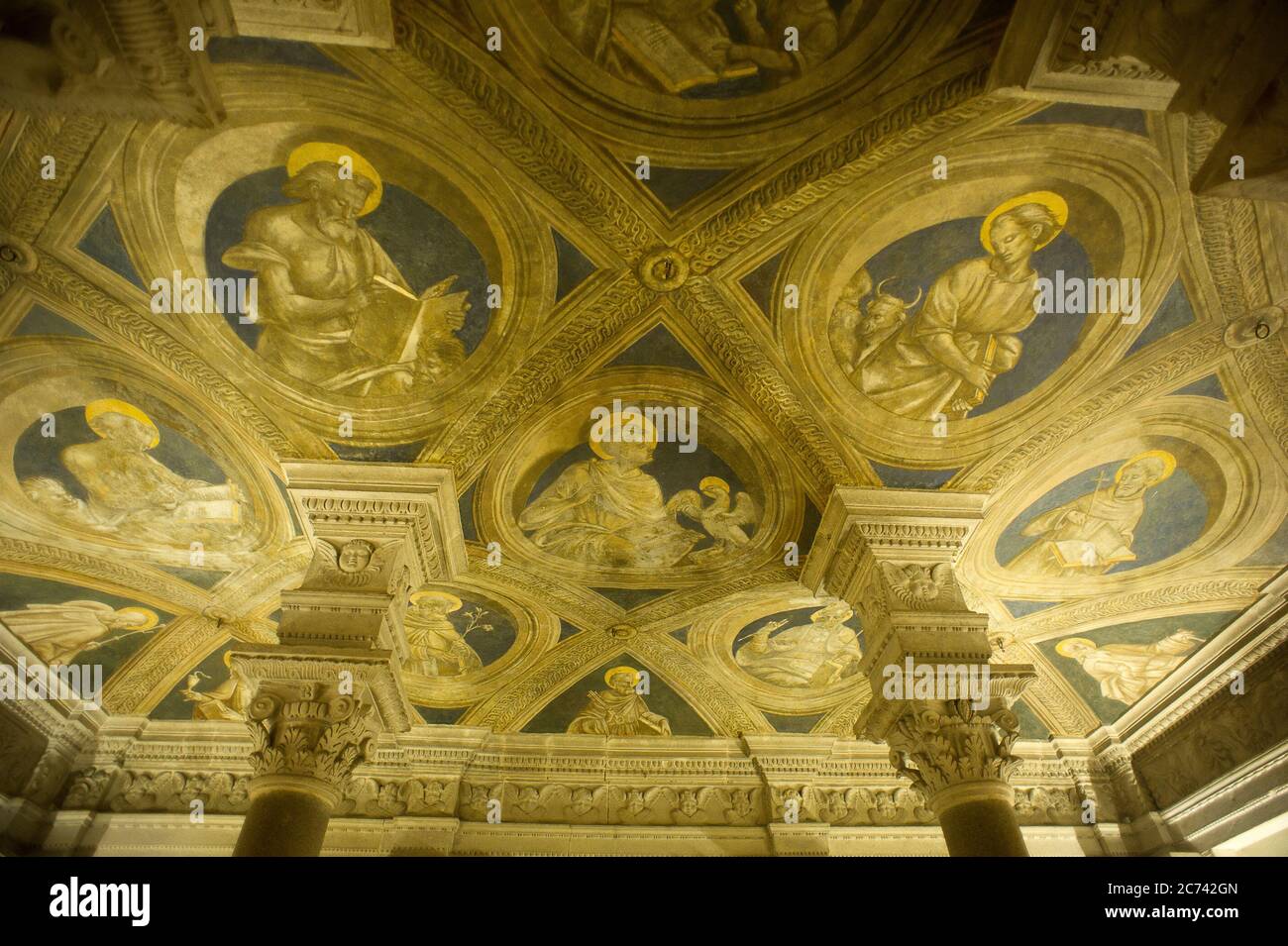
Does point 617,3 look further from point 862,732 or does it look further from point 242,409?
point 862,732

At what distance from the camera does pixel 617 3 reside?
525 cm

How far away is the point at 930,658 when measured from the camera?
6461 mm

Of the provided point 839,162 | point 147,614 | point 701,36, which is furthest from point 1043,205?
point 147,614

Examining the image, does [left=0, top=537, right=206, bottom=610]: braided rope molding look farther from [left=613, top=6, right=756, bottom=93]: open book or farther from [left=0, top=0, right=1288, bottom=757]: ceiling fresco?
[left=613, top=6, right=756, bottom=93]: open book

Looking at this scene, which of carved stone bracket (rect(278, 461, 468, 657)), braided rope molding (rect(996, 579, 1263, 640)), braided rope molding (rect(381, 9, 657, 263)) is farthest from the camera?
braided rope molding (rect(996, 579, 1263, 640))

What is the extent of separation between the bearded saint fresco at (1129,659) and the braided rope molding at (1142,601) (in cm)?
58

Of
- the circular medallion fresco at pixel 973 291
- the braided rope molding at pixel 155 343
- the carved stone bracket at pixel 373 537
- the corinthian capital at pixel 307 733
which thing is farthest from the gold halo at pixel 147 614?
the circular medallion fresco at pixel 973 291

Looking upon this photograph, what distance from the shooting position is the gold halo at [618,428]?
7.83 metres

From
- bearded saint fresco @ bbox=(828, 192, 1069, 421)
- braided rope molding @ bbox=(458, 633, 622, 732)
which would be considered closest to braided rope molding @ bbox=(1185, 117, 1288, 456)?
bearded saint fresco @ bbox=(828, 192, 1069, 421)

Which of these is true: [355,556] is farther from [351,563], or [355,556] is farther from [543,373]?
[543,373]

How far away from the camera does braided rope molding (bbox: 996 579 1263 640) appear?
9.44m

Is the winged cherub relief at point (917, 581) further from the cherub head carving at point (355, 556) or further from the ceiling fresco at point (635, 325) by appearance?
the cherub head carving at point (355, 556)

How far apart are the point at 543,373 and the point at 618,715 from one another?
21.5 feet

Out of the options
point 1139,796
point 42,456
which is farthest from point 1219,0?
point 1139,796
